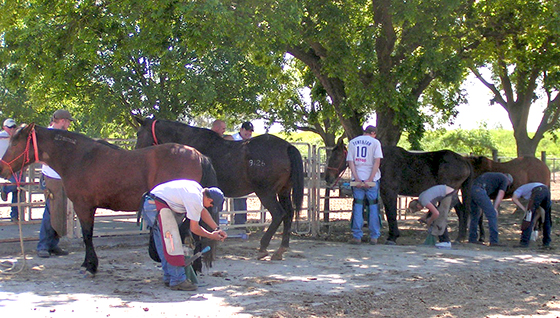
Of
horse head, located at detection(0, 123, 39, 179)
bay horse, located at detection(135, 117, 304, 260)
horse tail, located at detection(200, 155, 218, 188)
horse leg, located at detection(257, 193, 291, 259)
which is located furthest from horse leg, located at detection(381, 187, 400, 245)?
horse head, located at detection(0, 123, 39, 179)

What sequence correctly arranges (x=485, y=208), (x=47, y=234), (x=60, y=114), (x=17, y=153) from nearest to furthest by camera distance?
1. (x=17, y=153)
2. (x=47, y=234)
3. (x=60, y=114)
4. (x=485, y=208)

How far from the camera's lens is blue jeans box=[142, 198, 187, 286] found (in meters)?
6.02

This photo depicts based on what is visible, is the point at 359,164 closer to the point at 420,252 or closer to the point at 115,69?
the point at 420,252

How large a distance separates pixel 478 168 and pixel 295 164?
19.3 ft

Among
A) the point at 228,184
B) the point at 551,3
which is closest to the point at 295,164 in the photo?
the point at 228,184

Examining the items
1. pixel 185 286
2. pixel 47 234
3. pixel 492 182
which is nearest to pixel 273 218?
pixel 185 286

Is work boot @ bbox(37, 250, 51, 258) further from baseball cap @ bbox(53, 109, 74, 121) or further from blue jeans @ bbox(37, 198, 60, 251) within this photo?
baseball cap @ bbox(53, 109, 74, 121)

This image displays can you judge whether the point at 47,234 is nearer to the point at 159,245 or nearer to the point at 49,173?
the point at 49,173

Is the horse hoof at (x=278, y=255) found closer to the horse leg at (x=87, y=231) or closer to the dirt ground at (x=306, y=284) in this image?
the dirt ground at (x=306, y=284)

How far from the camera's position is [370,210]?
32.9ft

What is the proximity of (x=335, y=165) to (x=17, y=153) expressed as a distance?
5690 millimetres

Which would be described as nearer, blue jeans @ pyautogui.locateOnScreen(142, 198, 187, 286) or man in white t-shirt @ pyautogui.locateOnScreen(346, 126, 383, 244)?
blue jeans @ pyautogui.locateOnScreen(142, 198, 187, 286)

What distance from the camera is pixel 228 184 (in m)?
8.77

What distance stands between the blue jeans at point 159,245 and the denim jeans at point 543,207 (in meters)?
6.57
